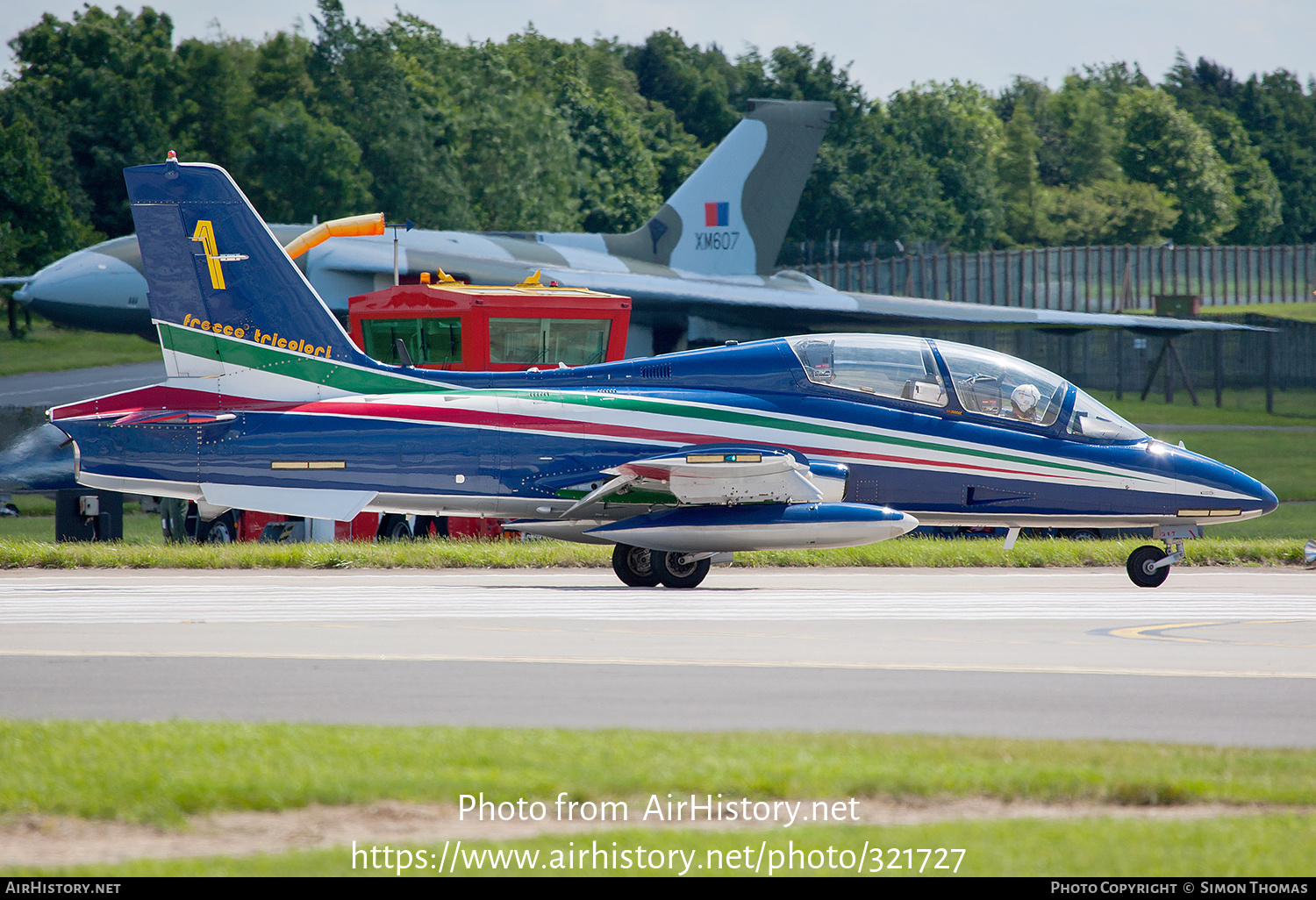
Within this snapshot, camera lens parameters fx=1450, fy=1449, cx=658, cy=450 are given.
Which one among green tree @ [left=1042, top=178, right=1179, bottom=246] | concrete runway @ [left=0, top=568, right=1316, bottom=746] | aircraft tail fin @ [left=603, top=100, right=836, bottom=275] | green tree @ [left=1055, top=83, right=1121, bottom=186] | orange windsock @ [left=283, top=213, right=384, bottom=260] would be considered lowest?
concrete runway @ [left=0, top=568, right=1316, bottom=746]

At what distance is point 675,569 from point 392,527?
289 inches

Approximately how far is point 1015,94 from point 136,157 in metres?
115

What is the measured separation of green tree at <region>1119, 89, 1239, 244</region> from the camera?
102312 mm

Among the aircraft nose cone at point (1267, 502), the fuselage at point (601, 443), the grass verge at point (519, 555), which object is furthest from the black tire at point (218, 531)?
the aircraft nose cone at point (1267, 502)

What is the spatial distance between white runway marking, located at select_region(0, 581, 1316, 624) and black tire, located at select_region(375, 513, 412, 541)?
6362mm

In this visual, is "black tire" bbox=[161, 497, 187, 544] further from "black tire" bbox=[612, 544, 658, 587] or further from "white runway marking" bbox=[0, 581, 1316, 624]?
"black tire" bbox=[612, 544, 658, 587]

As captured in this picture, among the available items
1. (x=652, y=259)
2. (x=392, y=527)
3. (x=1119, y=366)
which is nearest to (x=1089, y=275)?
(x=1119, y=366)

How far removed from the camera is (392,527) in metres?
21.0

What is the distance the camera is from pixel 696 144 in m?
97.6

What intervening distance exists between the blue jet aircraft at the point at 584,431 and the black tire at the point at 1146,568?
25 mm

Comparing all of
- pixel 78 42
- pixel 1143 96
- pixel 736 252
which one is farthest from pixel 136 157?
pixel 1143 96

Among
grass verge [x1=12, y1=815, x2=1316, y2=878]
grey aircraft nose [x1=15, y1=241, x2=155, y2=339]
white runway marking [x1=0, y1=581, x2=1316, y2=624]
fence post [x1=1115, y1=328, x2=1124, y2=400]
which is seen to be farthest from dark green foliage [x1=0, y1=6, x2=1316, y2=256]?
grass verge [x1=12, y1=815, x2=1316, y2=878]
